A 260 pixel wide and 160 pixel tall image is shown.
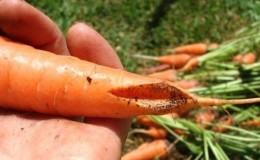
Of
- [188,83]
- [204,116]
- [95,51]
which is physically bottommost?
[204,116]

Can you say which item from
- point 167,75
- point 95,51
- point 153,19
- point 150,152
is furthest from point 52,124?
point 153,19

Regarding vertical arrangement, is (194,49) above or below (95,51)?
below

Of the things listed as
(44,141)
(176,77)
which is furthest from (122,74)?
(176,77)

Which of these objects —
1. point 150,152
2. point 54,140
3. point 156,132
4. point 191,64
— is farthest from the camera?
point 191,64

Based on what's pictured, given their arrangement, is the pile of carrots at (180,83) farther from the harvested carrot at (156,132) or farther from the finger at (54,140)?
the finger at (54,140)

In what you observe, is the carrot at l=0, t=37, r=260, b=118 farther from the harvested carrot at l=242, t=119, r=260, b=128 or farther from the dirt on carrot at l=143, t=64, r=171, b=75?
the dirt on carrot at l=143, t=64, r=171, b=75

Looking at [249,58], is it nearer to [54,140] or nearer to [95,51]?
[95,51]

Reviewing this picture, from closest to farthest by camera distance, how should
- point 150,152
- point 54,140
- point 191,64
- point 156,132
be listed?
1. point 54,140
2. point 150,152
3. point 156,132
4. point 191,64
